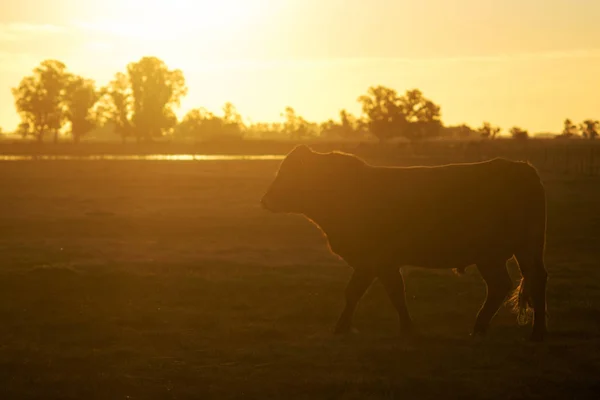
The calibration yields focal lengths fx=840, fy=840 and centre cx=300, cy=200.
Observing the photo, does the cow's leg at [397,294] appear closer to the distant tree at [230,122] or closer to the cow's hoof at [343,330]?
the cow's hoof at [343,330]

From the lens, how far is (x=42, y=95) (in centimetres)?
12344

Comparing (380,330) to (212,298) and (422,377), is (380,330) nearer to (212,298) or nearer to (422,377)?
(422,377)

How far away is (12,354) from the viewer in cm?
820

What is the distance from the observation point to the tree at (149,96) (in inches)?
4870

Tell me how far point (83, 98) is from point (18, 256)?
115 meters

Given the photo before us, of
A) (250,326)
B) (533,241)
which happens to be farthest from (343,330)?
(533,241)

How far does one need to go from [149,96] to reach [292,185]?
118m

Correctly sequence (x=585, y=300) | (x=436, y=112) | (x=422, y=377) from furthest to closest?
(x=436, y=112)
(x=585, y=300)
(x=422, y=377)

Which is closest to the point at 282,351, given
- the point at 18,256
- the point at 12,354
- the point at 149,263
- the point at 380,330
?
the point at 380,330

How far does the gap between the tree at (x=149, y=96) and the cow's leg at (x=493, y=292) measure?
117578 mm

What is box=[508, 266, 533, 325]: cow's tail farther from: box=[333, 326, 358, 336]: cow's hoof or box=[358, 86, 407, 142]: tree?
box=[358, 86, 407, 142]: tree

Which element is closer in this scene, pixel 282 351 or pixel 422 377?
pixel 422 377

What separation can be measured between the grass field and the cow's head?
1.36m

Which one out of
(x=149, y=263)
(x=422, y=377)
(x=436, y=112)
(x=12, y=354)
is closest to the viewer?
(x=422, y=377)
